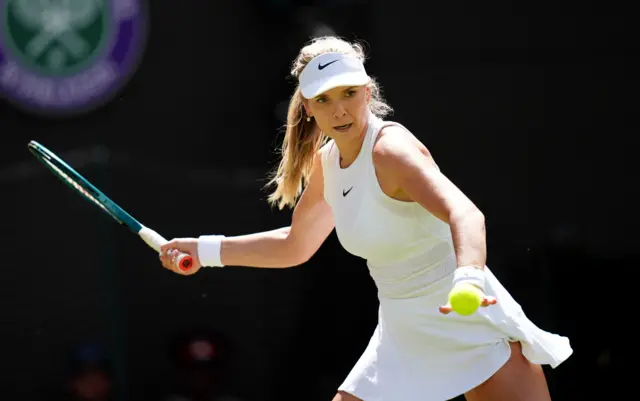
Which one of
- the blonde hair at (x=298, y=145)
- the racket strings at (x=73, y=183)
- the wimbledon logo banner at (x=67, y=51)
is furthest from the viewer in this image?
the wimbledon logo banner at (x=67, y=51)

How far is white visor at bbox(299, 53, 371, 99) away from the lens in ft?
9.54

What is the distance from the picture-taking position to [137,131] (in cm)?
430

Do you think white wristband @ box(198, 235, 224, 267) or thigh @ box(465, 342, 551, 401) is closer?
thigh @ box(465, 342, 551, 401)

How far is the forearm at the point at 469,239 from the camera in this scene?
7.86 feet

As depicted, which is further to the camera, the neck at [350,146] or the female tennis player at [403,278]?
the neck at [350,146]

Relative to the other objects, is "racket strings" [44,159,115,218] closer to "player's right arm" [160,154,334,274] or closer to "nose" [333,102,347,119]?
"player's right arm" [160,154,334,274]

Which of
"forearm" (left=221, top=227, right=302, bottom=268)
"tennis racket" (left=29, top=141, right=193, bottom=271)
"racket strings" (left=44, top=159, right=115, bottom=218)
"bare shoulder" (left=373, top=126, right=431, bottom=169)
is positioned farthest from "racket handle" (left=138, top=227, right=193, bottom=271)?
"bare shoulder" (left=373, top=126, right=431, bottom=169)

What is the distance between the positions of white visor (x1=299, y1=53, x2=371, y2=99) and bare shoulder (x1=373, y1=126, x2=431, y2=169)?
159 mm

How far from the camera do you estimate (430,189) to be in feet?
8.48

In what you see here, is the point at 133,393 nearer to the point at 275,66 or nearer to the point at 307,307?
the point at 307,307

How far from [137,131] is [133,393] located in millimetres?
988

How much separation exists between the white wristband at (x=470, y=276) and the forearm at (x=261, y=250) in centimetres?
108

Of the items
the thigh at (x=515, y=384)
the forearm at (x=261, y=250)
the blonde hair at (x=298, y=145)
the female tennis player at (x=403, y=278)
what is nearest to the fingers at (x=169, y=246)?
the forearm at (x=261, y=250)

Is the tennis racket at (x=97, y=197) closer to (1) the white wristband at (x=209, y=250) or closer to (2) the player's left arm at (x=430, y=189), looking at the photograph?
(1) the white wristband at (x=209, y=250)
